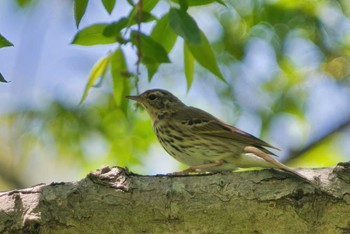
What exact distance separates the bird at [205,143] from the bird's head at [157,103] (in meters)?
0.01

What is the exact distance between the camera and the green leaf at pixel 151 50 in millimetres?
5082

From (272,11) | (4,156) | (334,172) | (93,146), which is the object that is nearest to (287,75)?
(272,11)

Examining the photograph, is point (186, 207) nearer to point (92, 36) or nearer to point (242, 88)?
point (92, 36)

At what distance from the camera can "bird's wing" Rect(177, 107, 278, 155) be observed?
6.29m

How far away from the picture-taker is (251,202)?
4.50 metres

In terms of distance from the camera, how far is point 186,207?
178 inches

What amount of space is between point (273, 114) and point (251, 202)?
4513mm

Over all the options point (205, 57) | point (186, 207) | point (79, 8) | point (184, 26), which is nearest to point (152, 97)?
point (205, 57)

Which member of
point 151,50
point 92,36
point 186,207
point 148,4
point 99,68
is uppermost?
point 148,4

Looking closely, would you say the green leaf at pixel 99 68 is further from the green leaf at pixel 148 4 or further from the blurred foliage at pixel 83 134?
the blurred foliage at pixel 83 134

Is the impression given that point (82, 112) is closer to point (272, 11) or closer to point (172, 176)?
point (272, 11)

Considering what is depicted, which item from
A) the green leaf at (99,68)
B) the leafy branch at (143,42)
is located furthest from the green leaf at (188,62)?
the green leaf at (99,68)

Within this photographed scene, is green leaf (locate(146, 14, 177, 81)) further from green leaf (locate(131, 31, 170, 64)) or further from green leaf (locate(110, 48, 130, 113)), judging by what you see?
green leaf (locate(110, 48, 130, 113))

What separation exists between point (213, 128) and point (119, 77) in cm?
164
